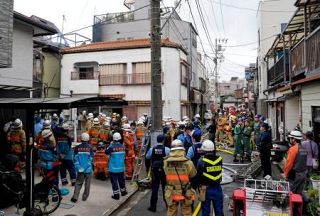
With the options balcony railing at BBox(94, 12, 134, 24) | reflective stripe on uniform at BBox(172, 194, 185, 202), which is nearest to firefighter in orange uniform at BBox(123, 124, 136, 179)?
reflective stripe on uniform at BBox(172, 194, 185, 202)

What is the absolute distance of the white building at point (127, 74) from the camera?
27.7 metres

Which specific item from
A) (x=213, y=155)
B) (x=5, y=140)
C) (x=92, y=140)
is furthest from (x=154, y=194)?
(x=5, y=140)

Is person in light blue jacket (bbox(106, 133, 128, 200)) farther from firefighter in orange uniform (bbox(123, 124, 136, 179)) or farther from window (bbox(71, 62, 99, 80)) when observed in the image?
window (bbox(71, 62, 99, 80))

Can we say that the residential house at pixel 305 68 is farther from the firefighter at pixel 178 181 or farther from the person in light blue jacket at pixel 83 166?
the person in light blue jacket at pixel 83 166

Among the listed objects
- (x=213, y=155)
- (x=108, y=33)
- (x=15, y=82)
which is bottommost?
(x=213, y=155)

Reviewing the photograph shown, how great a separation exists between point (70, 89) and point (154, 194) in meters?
23.4

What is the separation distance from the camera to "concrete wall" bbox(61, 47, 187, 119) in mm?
27609

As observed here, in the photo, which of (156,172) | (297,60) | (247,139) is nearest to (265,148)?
(247,139)

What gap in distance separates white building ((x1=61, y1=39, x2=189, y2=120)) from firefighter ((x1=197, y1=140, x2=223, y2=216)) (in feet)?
67.6

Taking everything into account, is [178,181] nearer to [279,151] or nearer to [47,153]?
[47,153]

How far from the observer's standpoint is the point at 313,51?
11102 millimetres

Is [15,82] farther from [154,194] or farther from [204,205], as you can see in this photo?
[204,205]

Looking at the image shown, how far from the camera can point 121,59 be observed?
1133 inches

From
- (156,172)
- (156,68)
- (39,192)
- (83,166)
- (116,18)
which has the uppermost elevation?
(116,18)
